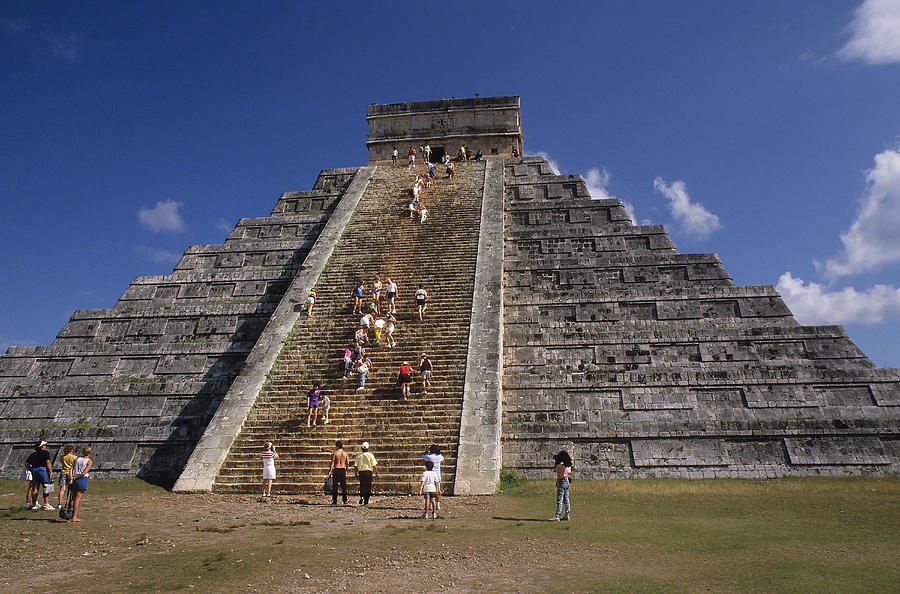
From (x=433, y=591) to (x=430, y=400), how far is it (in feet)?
25.3

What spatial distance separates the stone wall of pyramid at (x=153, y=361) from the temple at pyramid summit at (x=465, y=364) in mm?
64

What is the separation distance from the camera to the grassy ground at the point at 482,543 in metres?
5.98

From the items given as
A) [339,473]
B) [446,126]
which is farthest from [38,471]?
[446,126]

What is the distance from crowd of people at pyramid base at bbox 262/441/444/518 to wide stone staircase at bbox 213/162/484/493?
387 mm

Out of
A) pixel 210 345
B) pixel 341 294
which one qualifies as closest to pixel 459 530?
pixel 341 294

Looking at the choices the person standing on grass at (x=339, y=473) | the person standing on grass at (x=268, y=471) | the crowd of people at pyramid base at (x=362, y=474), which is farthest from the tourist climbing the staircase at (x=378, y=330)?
the person standing on grass at (x=339, y=473)

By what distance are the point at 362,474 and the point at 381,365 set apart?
167 inches

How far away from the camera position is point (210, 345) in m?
17.3

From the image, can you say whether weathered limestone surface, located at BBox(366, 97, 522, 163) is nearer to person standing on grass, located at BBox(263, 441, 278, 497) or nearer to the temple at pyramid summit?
the temple at pyramid summit

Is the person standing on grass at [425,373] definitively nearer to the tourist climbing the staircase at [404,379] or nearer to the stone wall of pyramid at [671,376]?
the tourist climbing the staircase at [404,379]

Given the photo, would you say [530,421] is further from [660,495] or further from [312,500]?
[312,500]

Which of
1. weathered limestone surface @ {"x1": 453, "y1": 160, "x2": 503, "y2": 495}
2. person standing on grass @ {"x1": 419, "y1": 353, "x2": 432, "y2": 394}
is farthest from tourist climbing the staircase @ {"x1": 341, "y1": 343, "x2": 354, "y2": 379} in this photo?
weathered limestone surface @ {"x1": 453, "y1": 160, "x2": 503, "y2": 495}

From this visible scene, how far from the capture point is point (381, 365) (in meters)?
14.7

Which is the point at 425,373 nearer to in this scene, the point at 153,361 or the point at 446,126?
the point at 153,361
